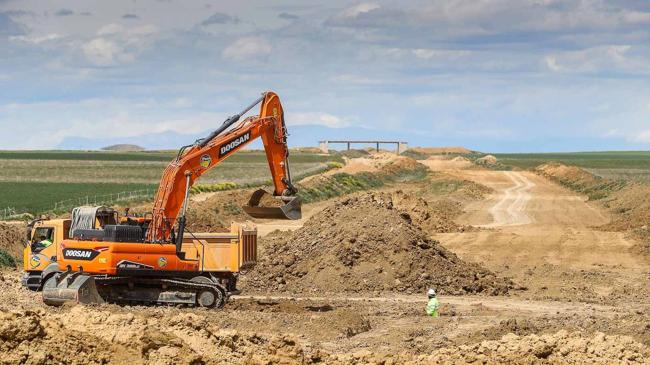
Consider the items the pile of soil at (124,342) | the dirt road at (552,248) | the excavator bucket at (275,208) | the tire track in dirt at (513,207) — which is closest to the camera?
the pile of soil at (124,342)

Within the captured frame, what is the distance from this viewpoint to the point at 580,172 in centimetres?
10838

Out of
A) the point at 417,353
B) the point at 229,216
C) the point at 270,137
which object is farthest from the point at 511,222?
the point at 417,353

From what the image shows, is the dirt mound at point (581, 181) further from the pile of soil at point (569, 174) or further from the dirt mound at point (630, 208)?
the dirt mound at point (630, 208)

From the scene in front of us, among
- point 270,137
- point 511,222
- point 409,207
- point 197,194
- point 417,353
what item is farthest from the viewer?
point 197,194

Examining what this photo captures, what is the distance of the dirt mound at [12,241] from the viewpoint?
3681 cm

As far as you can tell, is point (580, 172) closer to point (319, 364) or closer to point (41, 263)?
point (41, 263)

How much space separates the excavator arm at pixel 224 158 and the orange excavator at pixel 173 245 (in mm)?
A: 22

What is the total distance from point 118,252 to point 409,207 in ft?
98.6

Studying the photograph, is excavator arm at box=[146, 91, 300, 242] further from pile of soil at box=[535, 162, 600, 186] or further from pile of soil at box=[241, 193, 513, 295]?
pile of soil at box=[535, 162, 600, 186]

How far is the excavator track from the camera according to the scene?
2400cm

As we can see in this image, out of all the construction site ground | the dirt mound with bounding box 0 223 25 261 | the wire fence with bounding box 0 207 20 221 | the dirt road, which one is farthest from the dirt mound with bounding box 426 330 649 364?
the wire fence with bounding box 0 207 20 221

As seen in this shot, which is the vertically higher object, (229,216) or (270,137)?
(270,137)

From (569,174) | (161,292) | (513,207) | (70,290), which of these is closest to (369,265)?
(161,292)

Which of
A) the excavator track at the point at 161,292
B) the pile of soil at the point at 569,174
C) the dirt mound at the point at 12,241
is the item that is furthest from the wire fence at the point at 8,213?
the pile of soil at the point at 569,174
